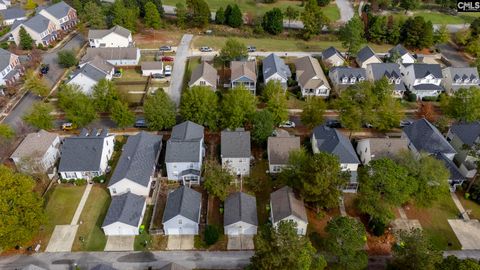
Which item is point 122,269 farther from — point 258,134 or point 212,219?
point 258,134

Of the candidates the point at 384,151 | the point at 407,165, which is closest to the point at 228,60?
the point at 384,151

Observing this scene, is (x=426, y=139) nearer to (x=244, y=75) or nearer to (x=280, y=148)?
(x=280, y=148)

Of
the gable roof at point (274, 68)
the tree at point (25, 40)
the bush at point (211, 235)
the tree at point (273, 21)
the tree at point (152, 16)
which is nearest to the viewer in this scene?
the bush at point (211, 235)

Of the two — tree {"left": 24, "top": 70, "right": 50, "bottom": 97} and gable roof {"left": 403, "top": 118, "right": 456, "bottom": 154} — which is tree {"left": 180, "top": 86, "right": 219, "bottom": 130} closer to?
tree {"left": 24, "top": 70, "right": 50, "bottom": 97}

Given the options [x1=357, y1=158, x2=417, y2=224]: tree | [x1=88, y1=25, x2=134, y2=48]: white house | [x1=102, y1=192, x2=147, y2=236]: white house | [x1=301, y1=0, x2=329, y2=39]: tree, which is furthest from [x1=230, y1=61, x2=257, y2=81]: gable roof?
[x1=357, y1=158, x2=417, y2=224]: tree

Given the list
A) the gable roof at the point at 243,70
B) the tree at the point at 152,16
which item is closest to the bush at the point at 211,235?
the gable roof at the point at 243,70

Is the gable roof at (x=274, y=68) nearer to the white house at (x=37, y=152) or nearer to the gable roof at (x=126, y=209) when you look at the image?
the gable roof at (x=126, y=209)
